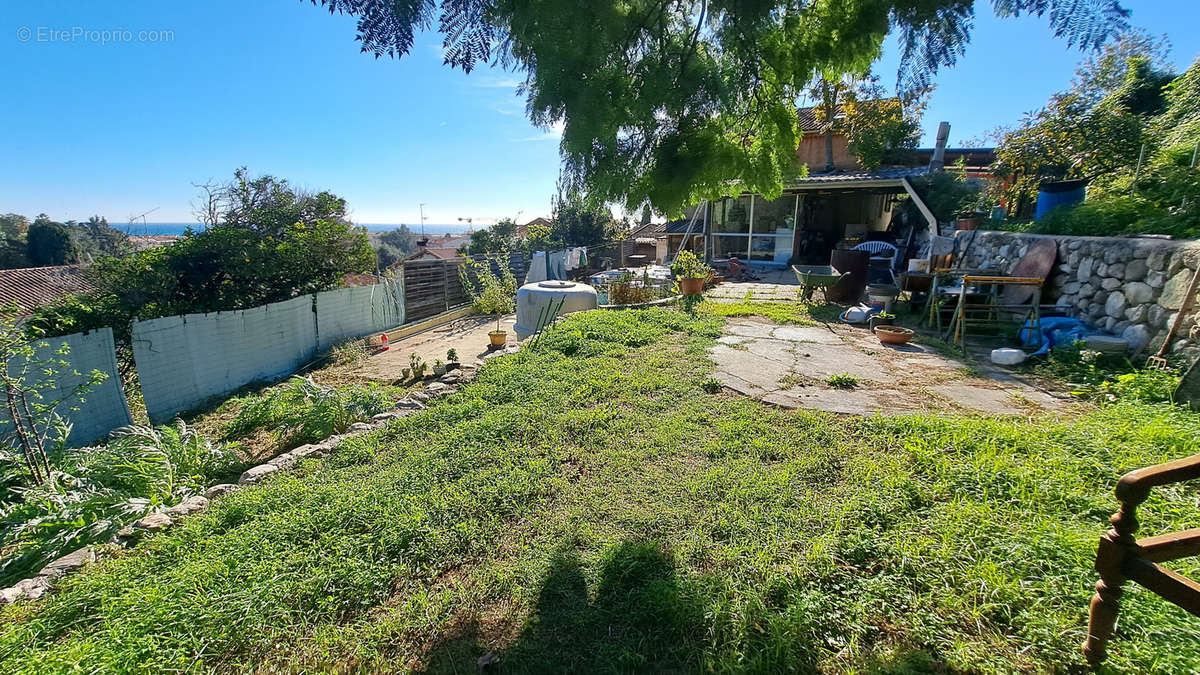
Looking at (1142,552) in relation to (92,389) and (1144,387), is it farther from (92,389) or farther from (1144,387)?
(92,389)

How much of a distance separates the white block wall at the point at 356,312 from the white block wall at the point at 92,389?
11.6 feet

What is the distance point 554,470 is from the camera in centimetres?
289

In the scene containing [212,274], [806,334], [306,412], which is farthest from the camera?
[212,274]

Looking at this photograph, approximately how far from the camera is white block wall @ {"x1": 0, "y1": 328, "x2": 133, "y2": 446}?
4.97 m

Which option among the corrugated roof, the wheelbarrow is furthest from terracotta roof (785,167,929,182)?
the wheelbarrow

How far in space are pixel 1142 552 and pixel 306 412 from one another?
5.30 metres

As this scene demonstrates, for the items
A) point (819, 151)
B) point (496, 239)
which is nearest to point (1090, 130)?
point (819, 151)

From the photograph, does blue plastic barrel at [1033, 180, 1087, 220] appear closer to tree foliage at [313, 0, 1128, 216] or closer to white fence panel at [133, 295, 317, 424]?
tree foliage at [313, 0, 1128, 216]

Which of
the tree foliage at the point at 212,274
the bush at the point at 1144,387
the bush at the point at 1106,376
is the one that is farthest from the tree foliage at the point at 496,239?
the bush at the point at 1144,387

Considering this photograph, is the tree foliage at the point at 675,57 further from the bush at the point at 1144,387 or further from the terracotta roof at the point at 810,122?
the terracotta roof at the point at 810,122

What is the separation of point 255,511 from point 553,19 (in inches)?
114

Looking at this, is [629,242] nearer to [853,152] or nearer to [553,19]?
[853,152]

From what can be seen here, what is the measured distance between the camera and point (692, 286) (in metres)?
8.83

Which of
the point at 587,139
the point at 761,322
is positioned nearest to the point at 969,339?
the point at 761,322
